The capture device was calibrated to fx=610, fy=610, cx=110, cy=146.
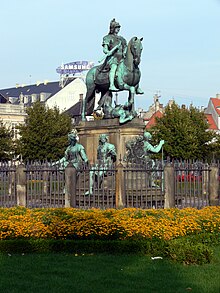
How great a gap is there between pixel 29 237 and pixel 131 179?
5.96 m

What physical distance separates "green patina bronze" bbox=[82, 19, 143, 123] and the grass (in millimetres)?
9074

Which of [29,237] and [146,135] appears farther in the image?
[146,135]

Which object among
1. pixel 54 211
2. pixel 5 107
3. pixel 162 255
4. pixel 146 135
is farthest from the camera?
pixel 5 107

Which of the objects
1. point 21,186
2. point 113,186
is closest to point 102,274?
point 113,186

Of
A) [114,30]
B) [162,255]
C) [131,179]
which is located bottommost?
[162,255]

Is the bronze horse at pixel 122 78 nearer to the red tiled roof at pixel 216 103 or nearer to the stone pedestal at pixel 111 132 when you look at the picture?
the stone pedestal at pixel 111 132

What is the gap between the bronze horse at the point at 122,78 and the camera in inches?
808

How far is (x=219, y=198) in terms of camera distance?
18.5 m

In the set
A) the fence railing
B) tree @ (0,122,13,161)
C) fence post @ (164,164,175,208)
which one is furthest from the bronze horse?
tree @ (0,122,13,161)

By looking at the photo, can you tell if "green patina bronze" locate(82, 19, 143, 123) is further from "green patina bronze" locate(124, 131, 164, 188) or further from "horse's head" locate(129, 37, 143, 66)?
"green patina bronze" locate(124, 131, 164, 188)

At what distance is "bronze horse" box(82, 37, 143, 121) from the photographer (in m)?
20.5

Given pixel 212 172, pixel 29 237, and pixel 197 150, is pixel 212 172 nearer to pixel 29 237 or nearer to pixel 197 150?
pixel 29 237

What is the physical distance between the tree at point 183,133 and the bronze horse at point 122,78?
33.3 meters

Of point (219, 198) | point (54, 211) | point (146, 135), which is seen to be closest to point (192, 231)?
point (54, 211)
